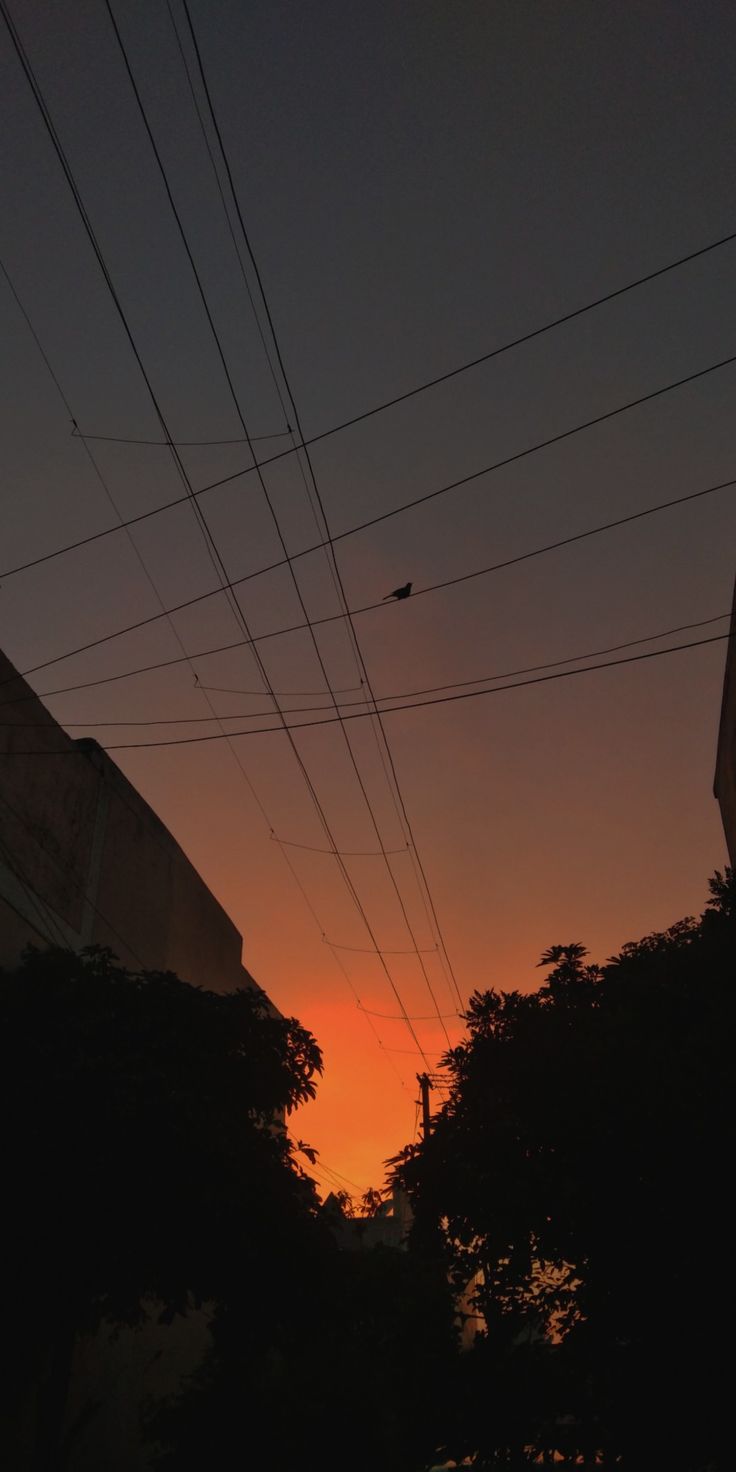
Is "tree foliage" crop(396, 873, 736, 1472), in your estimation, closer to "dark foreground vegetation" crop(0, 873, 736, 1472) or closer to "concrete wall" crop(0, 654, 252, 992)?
"dark foreground vegetation" crop(0, 873, 736, 1472)

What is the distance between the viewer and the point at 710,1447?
8391mm

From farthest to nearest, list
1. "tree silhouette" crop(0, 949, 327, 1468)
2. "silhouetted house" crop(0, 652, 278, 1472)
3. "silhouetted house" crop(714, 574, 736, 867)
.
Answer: "silhouetted house" crop(714, 574, 736, 867) → "silhouetted house" crop(0, 652, 278, 1472) → "tree silhouette" crop(0, 949, 327, 1468)

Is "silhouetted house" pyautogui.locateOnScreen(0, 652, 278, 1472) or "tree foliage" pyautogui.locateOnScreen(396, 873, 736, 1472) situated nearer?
"tree foliage" pyautogui.locateOnScreen(396, 873, 736, 1472)

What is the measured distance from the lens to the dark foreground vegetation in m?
9.03

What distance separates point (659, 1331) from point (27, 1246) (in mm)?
6172

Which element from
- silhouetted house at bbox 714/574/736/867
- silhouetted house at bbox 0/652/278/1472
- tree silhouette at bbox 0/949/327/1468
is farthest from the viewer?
silhouetted house at bbox 714/574/736/867

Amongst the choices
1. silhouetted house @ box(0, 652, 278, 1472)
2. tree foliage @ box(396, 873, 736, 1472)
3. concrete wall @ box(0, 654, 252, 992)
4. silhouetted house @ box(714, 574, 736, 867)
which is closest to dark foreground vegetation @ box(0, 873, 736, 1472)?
tree foliage @ box(396, 873, 736, 1472)

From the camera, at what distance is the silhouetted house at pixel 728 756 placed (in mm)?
22103

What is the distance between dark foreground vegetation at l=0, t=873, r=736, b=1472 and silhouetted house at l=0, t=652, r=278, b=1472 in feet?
11.6

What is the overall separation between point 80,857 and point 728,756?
1641cm

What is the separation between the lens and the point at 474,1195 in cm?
1054

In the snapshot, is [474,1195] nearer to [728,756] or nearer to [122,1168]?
[122,1168]

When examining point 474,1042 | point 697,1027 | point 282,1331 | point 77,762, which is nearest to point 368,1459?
point 282,1331

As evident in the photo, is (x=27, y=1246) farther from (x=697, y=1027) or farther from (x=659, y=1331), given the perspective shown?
(x=697, y=1027)
